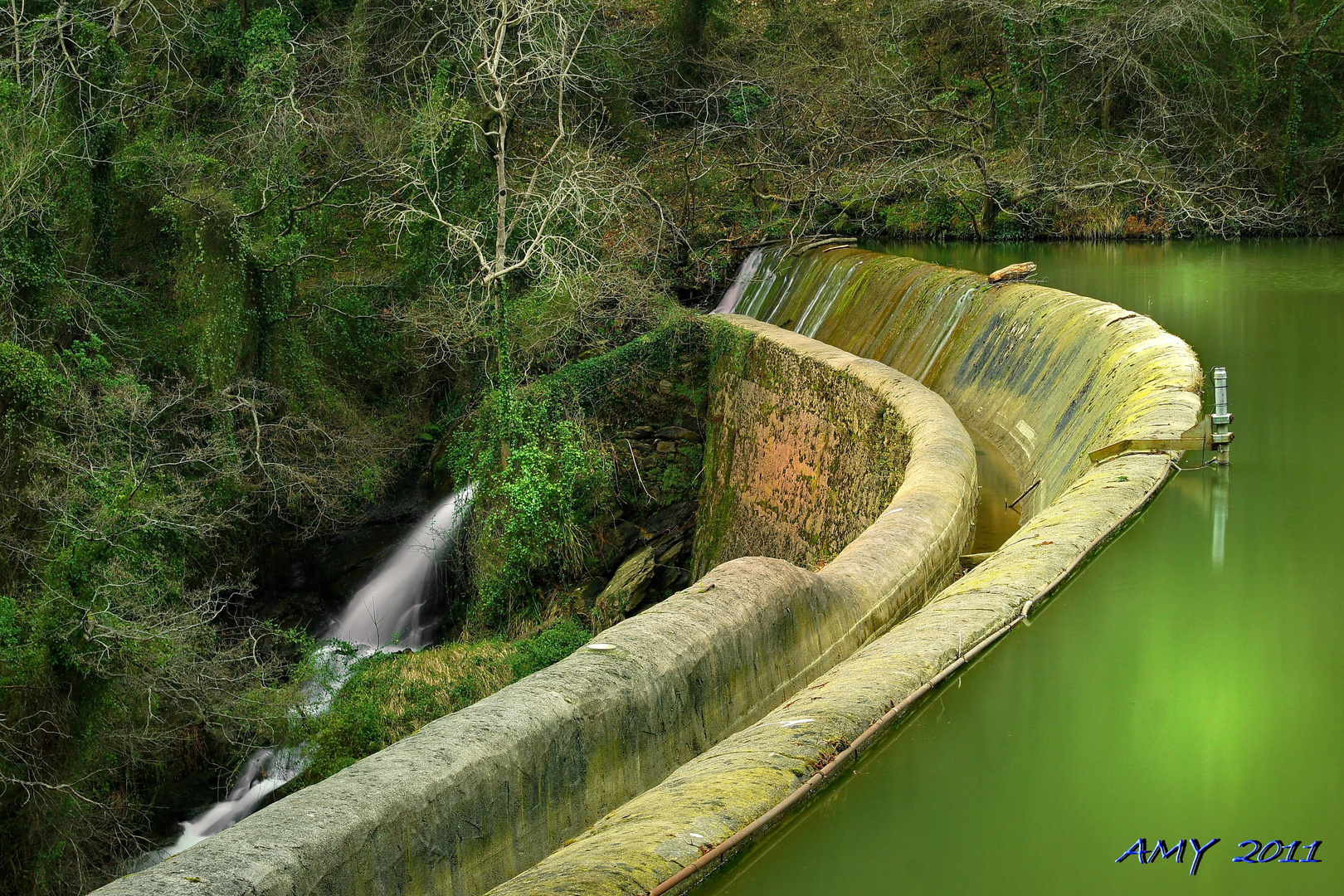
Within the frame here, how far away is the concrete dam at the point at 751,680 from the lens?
11.6ft

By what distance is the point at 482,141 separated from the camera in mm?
17078

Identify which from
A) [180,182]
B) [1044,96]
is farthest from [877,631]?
[1044,96]

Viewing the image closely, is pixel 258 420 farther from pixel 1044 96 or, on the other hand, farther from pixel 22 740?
pixel 1044 96

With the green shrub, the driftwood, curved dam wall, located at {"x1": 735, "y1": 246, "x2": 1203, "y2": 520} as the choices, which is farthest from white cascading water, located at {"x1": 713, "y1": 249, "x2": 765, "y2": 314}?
the green shrub

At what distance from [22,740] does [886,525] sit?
7192 millimetres

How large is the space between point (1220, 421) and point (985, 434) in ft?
11.1

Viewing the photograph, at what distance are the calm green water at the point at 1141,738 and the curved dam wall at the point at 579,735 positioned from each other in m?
1.17

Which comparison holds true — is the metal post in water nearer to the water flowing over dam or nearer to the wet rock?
the water flowing over dam

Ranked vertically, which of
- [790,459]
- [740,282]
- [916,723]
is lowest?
[790,459]

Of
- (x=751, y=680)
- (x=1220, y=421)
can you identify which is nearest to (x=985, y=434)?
(x=1220, y=421)
